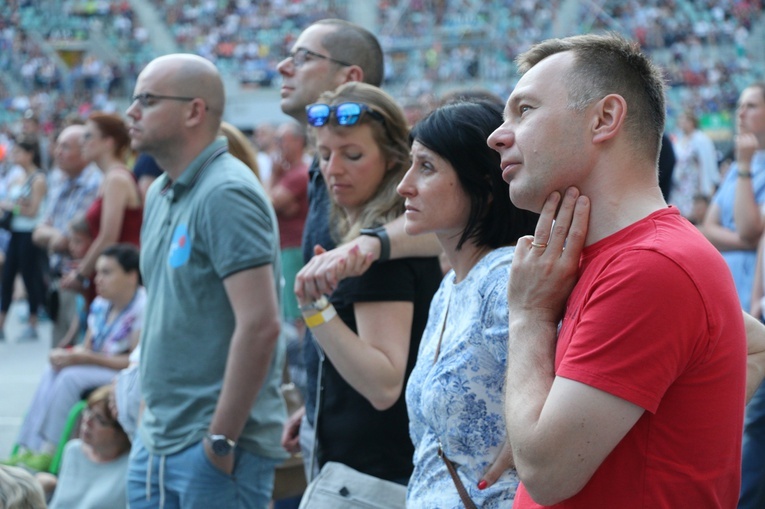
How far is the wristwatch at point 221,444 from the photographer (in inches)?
113

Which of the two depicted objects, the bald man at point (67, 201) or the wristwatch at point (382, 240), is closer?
the wristwatch at point (382, 240)

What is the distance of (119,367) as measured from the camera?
16.8 ft

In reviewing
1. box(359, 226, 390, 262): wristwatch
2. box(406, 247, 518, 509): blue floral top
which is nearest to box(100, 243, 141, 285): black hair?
box(359, 226, 390, 262): wristwatch

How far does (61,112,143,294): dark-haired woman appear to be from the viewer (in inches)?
229

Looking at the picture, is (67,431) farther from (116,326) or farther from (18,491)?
(18,491)

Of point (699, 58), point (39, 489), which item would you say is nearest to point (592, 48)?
point (39, 489)

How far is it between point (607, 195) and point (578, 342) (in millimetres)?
249

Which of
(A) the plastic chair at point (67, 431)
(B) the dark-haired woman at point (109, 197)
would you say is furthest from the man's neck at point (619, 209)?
(B) the dark-haired woman at point (109, 197)

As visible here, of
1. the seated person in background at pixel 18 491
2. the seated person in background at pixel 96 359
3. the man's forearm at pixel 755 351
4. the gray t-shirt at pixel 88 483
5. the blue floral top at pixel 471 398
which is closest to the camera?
the man's forearm at pixel 755 351

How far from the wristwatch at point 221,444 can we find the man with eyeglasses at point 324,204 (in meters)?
0.21

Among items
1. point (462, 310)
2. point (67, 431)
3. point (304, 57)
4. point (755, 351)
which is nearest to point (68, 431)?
point (67, 431)

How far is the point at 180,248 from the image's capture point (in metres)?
2.99

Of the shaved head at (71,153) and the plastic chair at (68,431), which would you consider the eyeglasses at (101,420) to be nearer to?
the plastic chair at (68,431)

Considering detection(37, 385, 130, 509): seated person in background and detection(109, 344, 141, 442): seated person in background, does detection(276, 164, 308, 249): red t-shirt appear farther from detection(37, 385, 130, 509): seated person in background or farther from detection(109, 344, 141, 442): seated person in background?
detection(109, 344, 141, 442): seated person in background
